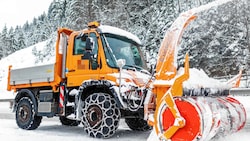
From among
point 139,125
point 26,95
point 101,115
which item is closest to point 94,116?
point 101,115

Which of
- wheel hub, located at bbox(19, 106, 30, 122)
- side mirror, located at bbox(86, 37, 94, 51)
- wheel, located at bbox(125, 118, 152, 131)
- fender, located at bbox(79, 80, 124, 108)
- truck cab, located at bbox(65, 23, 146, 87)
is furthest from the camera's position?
wheel hub, located at bbox(19, 106, 30, 122)

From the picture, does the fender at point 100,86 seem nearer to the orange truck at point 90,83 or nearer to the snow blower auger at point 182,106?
the orange truck at point 90,83

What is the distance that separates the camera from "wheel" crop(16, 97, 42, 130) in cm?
899

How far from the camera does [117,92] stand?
22.4ft

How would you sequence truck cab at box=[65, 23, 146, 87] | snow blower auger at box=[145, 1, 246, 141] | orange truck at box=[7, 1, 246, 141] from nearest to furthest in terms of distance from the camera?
snow blower auger at box=[145, 1, 246, 141]
orange truck at box=[7, 1, 246, 141]
truck cab at box=[65, 23, 146, 87]

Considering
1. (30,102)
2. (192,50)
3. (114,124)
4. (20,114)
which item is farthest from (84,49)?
(192,50)

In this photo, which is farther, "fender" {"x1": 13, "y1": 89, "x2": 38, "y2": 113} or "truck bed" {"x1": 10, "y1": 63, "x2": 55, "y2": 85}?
"fender" {"x1": 13, "y1": 89, "x2": 38, "y2": 113}

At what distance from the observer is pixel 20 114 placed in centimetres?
939

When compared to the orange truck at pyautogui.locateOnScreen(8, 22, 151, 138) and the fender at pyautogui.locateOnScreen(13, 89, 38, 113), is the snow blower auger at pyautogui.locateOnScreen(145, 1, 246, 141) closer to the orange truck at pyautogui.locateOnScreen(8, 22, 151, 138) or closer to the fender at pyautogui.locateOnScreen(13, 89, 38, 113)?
the orange truck at pyautogui.locateOnScreen(8, 22, 151, 138)

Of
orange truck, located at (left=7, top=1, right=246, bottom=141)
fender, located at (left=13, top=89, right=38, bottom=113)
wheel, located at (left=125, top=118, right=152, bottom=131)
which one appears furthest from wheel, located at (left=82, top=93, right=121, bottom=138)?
fender, located at (left=13, top=89, right=38, bottom=113)

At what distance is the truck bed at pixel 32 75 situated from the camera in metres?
8.58

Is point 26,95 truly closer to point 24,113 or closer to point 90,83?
point 24,113

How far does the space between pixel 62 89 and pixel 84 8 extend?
35.9 metres

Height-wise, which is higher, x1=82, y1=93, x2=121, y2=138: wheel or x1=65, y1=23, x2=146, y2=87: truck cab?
x1=65, y1=23, x2=146, y2=87: truck cab
